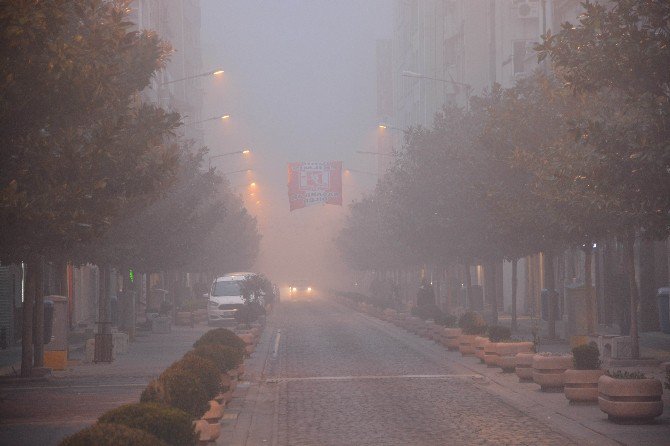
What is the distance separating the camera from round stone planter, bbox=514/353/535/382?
853 inches

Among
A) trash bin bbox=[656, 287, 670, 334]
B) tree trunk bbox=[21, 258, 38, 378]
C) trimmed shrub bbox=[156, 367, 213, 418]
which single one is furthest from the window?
trimmed shrub bbox=[156, 367, 213, 418]

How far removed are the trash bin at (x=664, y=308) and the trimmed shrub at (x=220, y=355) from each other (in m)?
21.1

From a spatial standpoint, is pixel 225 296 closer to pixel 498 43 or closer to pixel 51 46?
pixel 498 43

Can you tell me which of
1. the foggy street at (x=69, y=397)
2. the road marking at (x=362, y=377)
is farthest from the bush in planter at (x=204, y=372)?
the road marking at (x=362, y=377)

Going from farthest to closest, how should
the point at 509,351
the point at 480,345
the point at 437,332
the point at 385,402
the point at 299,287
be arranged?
1. the point at 299,287
2. the point at 437,332
3. the point at 480,345
4. the point at 509,351
5. the point at 385,402

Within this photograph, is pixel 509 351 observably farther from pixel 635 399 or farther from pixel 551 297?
pixel 551 297

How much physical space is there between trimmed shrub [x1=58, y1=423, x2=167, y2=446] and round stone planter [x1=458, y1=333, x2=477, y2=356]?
2260 centimetres

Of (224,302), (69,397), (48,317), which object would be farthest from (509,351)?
(224,302)

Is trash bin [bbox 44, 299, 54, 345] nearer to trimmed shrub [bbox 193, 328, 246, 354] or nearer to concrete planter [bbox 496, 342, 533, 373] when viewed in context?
trimmed shrub [bbox 193, 328, 246, 354]

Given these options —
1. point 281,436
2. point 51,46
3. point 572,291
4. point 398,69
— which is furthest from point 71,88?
point 398,69

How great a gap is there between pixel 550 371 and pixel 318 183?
5841 cm

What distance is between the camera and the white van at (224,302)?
50.2 meters

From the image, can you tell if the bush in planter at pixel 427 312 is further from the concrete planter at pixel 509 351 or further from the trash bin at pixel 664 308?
the concrete planter at pixel 509 351

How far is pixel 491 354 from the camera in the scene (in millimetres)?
25703
